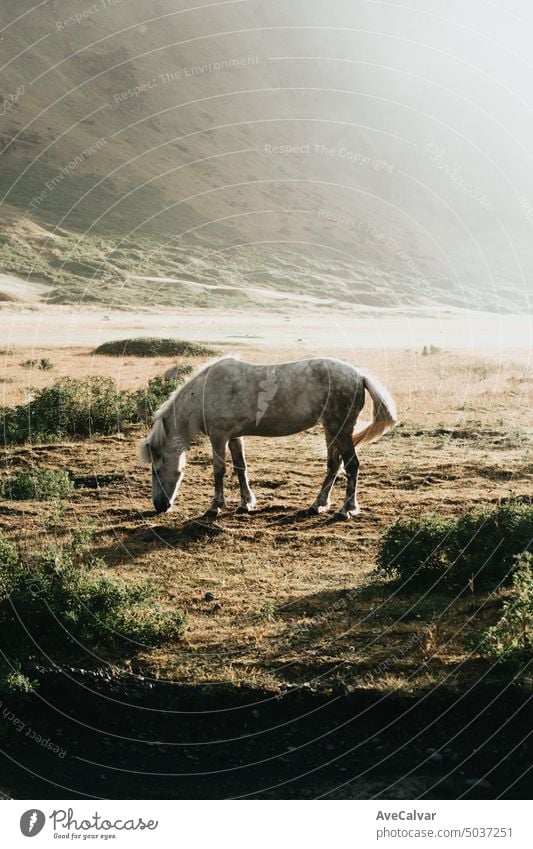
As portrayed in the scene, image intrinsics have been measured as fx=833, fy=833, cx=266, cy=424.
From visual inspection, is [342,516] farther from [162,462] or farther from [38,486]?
[38,486]

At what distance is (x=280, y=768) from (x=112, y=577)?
4260 millimetres

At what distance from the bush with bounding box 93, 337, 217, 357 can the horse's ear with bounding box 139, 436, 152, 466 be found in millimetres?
22702

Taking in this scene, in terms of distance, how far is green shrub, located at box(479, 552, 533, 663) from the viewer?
31.1 feet

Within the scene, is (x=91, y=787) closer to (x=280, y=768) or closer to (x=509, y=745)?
(x=280, y=768)

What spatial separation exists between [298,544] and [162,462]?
9.23 feet

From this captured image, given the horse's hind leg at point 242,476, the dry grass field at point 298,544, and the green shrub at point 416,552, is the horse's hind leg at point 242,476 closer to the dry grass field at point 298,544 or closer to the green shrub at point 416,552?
the dry grass field at point 298,544

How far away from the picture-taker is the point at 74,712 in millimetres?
9422

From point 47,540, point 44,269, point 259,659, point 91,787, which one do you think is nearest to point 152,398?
point 47,540

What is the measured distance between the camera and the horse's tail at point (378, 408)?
46.3 ft

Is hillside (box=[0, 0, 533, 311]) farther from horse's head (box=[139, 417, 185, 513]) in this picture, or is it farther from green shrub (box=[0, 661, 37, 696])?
green shrub (box=[0, 661, 37, 696])

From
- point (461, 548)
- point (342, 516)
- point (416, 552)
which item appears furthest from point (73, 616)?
point (342, 516)

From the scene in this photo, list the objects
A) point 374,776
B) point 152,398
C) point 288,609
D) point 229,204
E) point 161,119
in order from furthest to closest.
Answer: point 161,119
point 229,204
point 152,398
point 288,609
point 374,776

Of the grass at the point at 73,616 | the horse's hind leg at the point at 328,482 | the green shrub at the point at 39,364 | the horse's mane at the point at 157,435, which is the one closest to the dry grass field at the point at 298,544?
the horse's hind leg at the point at 328,482

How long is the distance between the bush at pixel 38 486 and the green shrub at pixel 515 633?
883 centimetres
